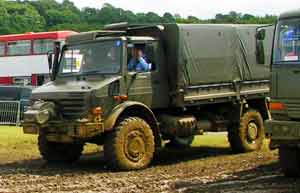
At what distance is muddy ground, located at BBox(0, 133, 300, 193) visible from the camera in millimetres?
11013

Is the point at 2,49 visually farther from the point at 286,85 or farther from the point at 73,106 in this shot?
the point at 286,85

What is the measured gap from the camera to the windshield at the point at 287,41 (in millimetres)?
10797

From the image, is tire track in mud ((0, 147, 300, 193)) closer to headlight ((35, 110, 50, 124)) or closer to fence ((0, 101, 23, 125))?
headlight ((35, 110, 50, 124))

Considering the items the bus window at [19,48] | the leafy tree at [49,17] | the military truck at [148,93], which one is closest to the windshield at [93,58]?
the military truck at [148,93]

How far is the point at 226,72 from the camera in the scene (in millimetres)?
15656

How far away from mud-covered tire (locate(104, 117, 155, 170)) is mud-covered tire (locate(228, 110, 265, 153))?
2.98m

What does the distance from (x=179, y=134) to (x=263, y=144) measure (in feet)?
11.3

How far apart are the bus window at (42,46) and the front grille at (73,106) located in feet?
73.4

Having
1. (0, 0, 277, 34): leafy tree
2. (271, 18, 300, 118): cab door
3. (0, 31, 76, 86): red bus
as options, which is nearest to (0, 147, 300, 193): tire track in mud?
(271, 18, 300, 118): cab door

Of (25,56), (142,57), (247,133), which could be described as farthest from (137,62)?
(25,56)

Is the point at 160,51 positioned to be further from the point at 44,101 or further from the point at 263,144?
the point at 263,144

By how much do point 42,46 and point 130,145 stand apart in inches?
932

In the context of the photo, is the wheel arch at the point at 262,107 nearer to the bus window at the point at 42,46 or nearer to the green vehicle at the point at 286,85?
the green vehicle at the point at 286,85

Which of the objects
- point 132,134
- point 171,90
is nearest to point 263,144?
point 171,90
